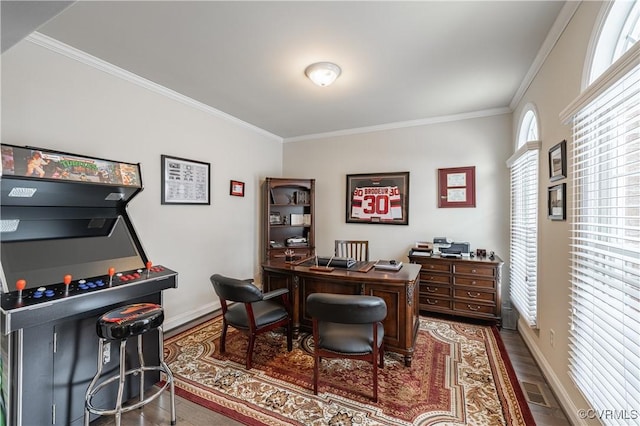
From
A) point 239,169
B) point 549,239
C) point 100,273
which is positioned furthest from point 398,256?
point 100,273

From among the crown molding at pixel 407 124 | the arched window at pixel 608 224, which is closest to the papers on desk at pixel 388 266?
the arched window at pixel 608 224

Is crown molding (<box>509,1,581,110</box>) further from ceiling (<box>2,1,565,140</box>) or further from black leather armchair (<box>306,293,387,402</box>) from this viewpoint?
black leather armchair (<box>306,293,387,402</box>)

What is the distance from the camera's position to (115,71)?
256 cm

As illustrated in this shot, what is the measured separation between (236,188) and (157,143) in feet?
4.13

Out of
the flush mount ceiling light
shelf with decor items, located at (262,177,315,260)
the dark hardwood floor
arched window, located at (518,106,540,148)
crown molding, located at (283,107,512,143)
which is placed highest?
crown molding, located at (283,107,512,143)

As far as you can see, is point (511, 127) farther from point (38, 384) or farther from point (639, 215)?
point (38, 384)

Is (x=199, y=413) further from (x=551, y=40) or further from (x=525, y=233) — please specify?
(x=551, y=40)

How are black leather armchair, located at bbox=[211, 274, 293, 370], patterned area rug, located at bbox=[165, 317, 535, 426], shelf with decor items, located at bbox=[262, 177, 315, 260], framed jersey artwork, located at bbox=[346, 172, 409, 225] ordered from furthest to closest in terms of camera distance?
shelf with decor items, located at bbox=[262, 177, 315, 260] → framed jersey artwork, located at bbox=[346, 172, 409, 225] → black leather armchair, located at bbox=[211, 274, 293, 370] → patterned area rug, located at bbox=[165, 317, 535, 426]

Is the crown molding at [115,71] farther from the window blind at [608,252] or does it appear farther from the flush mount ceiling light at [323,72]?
the window blind at [608,252]

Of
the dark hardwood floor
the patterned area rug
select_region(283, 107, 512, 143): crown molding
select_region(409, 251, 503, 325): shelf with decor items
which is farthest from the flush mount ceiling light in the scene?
the dark hardwood floor

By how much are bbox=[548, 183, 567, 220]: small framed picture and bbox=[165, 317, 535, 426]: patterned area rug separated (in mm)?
1378

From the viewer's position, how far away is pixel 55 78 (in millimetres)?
2193

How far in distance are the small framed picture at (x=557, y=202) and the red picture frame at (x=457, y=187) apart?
5.32ft

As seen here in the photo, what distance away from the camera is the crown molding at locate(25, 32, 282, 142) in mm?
2110
